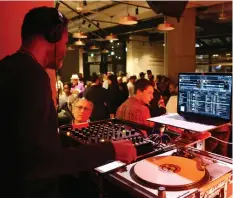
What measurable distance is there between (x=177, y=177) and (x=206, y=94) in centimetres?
67

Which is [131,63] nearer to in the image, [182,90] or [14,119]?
[182,90]

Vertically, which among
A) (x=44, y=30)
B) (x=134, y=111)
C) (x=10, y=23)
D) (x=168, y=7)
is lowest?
(x=134, y=111)

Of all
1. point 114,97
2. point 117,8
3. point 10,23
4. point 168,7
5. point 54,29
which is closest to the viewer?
point 54,29

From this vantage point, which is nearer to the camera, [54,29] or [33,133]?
[33,133]

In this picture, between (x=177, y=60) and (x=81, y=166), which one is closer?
(x=81, y=166)

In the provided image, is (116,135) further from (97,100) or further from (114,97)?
(114,97)

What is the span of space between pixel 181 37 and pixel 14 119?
7.77 metres

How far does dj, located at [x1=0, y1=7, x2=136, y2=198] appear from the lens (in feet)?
2.79

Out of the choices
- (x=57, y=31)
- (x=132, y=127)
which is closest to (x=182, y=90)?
(x=132, y=127)

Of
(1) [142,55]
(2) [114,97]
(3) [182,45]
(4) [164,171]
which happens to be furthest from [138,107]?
(1) [142,55]

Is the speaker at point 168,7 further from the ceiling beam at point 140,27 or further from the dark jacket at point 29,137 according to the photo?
the ceiling beam at point 140,27

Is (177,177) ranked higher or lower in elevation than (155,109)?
higher

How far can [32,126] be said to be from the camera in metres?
0.84

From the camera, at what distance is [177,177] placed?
1046 mm
